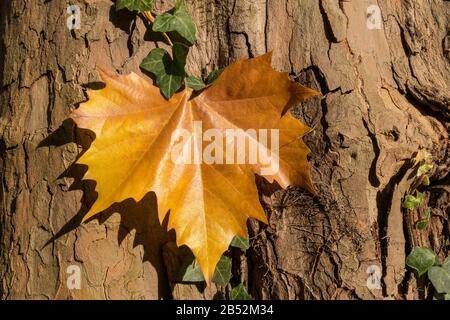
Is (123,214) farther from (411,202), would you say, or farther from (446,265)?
(446,265)

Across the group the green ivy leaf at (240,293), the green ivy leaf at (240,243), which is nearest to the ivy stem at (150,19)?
the green ivy leaf at (240,243)

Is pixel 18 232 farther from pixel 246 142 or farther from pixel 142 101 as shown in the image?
pixel 246 142

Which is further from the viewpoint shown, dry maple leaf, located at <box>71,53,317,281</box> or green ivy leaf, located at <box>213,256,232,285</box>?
green ivy leaf, located at <box>213,256,232,285</box>

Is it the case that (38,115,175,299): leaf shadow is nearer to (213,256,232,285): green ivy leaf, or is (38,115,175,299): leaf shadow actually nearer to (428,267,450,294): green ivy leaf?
(213,256,232,285): green ivy leaf

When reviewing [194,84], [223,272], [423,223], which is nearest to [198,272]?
[223,272]

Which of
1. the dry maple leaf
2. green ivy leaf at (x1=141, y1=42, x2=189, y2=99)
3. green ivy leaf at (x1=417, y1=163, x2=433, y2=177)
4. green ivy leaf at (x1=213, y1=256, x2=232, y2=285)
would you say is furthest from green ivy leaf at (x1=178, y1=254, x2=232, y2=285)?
green ivy leaf at (x1=417, y1=163, x2=433, y2=177)

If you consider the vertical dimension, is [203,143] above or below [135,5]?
below
